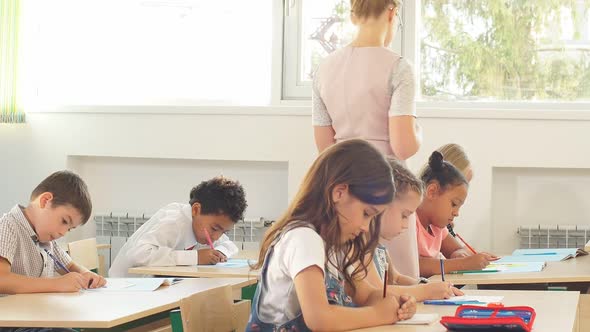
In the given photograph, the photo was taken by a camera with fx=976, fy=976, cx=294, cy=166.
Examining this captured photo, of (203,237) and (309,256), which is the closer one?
(309,256)

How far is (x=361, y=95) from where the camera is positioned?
341 cm

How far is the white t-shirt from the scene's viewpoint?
2371 millimetres

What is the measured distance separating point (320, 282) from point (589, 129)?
351 cm

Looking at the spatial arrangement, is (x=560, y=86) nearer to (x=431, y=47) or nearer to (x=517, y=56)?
(x=517, y=56)

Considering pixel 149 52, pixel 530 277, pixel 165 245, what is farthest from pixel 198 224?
pixel 149 52

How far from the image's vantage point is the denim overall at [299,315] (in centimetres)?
239

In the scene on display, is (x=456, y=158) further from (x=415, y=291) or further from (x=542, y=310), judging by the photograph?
(x=542, y=310)

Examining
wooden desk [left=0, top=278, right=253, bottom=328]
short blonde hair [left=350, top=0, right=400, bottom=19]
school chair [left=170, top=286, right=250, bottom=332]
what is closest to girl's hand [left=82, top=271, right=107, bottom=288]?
wooden desk [left=0, top=278, right=253, bottom=328]

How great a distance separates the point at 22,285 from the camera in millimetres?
3057

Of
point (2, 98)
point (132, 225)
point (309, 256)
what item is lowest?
point (132, 225)

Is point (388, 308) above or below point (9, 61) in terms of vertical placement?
below

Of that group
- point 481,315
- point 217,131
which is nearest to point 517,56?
point 217,131

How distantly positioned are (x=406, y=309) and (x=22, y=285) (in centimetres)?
129

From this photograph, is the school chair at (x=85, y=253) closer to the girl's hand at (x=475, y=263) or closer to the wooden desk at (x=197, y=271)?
the wooden desk at (x=197, y=271)
